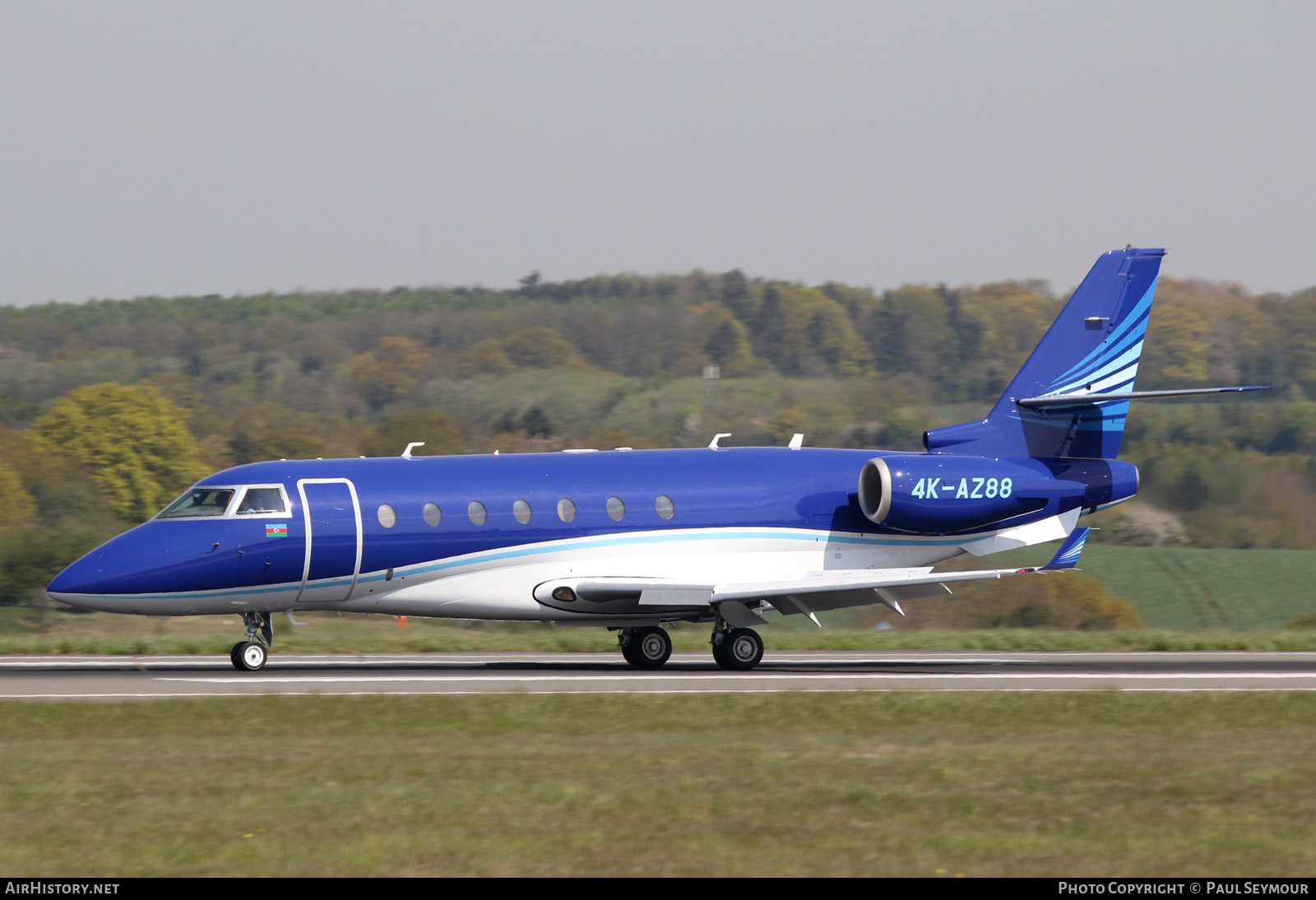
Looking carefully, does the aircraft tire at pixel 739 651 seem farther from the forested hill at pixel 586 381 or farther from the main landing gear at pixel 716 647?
the forested hill at pixel 586 381

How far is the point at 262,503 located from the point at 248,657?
243 cm

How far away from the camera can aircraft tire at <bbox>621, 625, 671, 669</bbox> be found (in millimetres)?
24562

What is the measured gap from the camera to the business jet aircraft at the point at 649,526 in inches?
869

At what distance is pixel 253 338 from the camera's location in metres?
120

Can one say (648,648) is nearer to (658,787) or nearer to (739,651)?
(739,651)

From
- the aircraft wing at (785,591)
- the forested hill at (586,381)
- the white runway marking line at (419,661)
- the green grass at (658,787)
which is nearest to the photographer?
the green grass at (658,787)

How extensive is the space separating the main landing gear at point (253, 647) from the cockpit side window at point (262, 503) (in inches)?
63.6

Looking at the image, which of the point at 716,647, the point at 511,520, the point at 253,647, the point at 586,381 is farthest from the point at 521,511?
the point at 586,381

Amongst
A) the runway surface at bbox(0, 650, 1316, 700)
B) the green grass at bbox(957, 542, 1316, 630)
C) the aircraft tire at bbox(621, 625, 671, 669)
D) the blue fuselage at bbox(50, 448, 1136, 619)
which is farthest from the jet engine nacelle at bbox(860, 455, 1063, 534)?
the green grass at bbox(957, 542, 1316, 630)

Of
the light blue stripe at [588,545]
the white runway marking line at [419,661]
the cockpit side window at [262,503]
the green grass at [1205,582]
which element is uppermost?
the cockpit side window at [262,503]

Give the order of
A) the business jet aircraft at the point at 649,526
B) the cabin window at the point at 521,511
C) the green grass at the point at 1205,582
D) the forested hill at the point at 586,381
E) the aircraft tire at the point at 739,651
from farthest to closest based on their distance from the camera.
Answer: the forested hill at the point at 586,381, the green grass at the point at 1205,582, the aircraft tire at the point at 739,651, the cabin window at the point at 521,511, the business jet aircraft at the point at 649,526

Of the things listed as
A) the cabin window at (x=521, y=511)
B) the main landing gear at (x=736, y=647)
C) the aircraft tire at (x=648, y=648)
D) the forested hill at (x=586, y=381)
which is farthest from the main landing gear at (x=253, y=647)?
the forested hill at (x=586, y=381)

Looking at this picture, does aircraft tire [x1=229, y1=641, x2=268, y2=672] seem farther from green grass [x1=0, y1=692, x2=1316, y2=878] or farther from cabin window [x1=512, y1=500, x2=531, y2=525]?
green grass [x1=0, y1=692, x2=1316, y2=878]

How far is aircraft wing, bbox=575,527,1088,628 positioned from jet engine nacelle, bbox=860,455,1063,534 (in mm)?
1268
